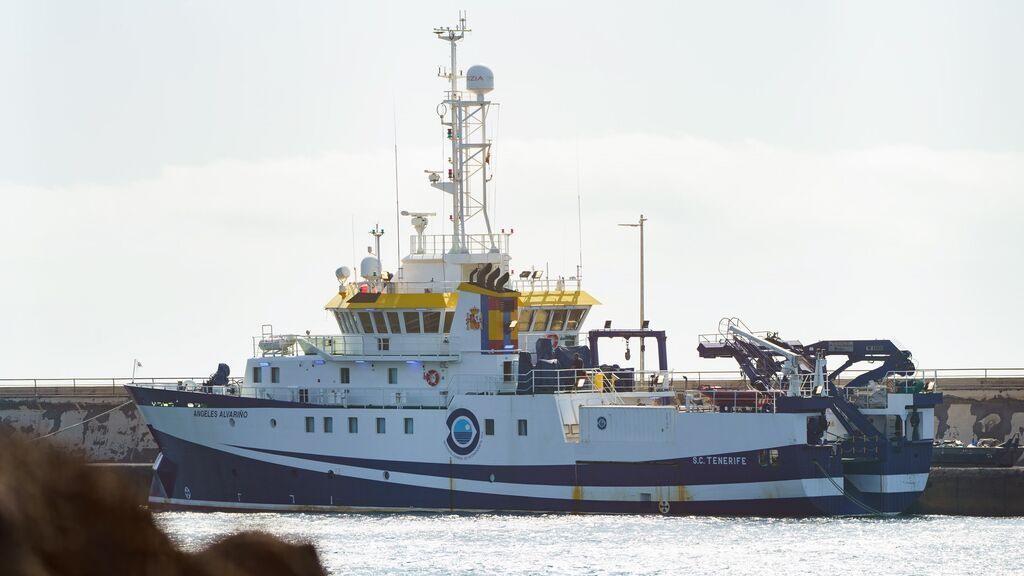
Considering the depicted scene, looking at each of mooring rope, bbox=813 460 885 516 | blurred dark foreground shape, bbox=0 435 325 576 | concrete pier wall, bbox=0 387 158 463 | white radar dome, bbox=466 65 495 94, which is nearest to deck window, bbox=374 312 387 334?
white radar dome, bbox=466 65 495 94

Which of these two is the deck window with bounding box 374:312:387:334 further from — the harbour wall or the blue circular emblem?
the harbour wall

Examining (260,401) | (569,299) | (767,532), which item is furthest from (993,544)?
(260,401)

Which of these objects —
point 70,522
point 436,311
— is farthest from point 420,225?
point 70,522

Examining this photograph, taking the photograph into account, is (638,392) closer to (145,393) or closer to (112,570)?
(145,393)

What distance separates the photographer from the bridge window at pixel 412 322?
33.0 m

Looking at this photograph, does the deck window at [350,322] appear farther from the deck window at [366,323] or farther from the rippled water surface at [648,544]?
the rippled water surface at [648,544]

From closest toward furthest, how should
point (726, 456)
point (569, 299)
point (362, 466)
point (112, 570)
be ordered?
point (112, 570) → point (726, 456) → point (362, 466) → point (569, 299)

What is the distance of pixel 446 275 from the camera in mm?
34219

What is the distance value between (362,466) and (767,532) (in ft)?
28.1

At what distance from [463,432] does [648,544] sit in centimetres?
622

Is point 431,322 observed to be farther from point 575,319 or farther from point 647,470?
point 647,470

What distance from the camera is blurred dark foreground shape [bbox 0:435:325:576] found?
5.36 metres

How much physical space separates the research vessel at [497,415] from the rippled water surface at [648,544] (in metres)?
0.78

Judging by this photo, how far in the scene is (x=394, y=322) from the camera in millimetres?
33188
